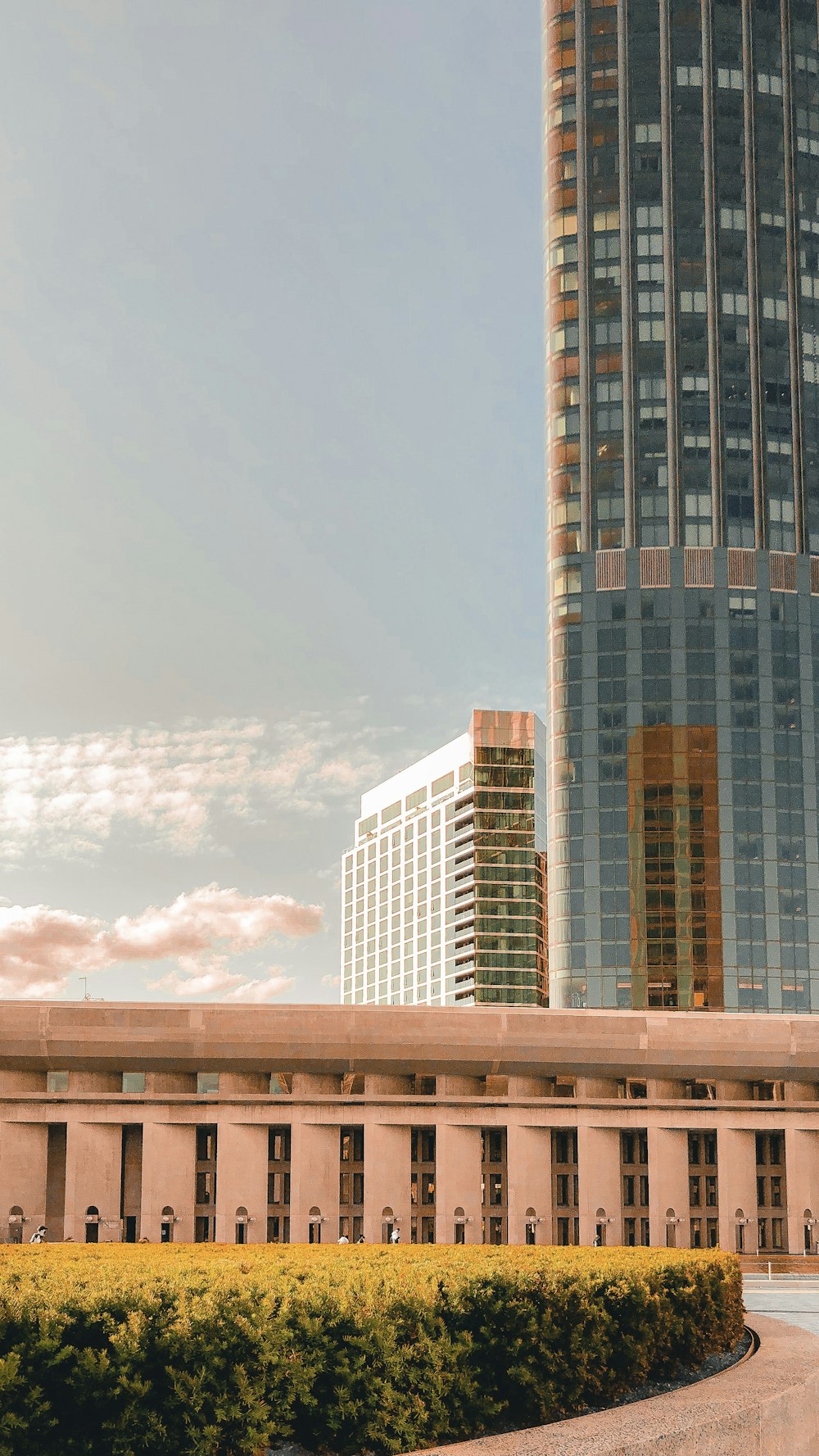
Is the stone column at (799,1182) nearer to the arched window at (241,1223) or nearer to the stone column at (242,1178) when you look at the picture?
the stone column at (242,1178)

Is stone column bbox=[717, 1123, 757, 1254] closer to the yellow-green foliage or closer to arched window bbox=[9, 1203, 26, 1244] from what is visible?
arched window bbox=[9, 1203, 26, 1244]

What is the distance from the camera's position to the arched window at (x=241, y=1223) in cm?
5543

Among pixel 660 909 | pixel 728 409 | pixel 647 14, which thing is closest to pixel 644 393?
pixel 728 409

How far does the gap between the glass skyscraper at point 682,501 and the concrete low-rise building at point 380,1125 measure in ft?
245

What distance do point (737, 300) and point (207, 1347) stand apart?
14489 centimetres

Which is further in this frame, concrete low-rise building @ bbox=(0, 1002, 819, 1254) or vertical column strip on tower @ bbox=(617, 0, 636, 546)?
vertical column strip on tower @ bbox=(617, 0, 636, 546)

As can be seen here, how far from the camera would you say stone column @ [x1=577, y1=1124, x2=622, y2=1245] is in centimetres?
5653

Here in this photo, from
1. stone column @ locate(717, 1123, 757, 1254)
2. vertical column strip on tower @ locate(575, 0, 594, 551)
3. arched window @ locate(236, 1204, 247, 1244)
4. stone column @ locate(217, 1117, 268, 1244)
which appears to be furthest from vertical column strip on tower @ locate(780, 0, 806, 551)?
arched window @ locate(236, 1204, 247, 1244)

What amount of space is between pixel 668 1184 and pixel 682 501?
95207 mm

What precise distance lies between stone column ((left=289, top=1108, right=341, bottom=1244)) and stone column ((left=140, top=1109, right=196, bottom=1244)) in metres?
3.67

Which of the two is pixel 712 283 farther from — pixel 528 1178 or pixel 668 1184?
pixel 528 1178

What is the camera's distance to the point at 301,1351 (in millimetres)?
14727

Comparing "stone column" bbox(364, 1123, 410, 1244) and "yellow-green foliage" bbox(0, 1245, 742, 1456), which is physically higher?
"yellow-green foliage" bbox(0, 1245, 742, 1456)

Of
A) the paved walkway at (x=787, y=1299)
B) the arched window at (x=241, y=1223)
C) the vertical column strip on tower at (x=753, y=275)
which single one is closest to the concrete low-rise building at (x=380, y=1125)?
the arched window at (x=241, y=1223)
